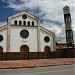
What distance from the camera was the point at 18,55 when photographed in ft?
133

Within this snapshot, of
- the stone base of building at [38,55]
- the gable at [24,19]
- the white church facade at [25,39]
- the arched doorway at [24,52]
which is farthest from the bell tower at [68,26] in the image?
the arched doorway at [24,52]

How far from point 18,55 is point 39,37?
6.37 m

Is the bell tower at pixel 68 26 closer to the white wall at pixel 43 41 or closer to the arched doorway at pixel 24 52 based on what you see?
the white wall at pixel 43 41

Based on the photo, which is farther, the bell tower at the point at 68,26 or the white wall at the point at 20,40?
the bell tower at the point at 68,26

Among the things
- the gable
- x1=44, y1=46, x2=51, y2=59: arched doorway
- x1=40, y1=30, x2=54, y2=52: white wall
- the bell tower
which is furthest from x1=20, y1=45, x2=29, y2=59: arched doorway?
the bell tower

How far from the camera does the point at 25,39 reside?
41.3m

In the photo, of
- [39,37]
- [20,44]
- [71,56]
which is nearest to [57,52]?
[71,56]

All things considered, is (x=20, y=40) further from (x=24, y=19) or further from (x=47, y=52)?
(x=47, y=52)

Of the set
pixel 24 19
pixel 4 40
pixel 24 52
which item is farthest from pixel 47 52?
pixel 4 40

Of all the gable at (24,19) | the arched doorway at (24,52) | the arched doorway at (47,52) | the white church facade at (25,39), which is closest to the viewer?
the white church facade at (25,39)

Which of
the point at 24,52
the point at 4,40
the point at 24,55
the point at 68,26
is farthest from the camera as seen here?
the point at 68,26

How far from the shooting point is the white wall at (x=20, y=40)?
4031 centimetres

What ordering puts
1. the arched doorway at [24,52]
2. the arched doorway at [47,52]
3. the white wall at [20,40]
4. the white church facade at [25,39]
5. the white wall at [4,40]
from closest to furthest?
the white wall at [4,40], the white church facade at [25,39], the white wall at [20,40], the arched doorway at [24,52], the arched doorway at [47,52]

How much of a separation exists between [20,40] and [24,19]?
16.2 feet
